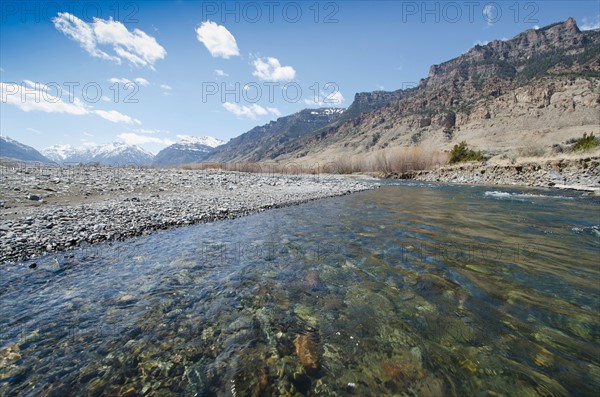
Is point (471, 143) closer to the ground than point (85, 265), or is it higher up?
higher up

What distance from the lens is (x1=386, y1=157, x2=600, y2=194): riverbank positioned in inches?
1038

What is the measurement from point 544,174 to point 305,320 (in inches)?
1539

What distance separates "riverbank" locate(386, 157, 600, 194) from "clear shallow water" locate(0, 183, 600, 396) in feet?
81.2

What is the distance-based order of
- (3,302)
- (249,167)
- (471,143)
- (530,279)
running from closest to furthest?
(3,302) → (530,279) → (249,167) → (471,143)

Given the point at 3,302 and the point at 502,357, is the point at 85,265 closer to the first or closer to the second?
the point at 3,302

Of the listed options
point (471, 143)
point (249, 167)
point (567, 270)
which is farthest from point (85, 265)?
point (471, 143)

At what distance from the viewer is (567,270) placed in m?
6.29

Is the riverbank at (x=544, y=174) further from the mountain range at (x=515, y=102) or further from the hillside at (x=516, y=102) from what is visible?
the hillside at (x=516, y=102)

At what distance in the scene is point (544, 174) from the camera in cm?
3144

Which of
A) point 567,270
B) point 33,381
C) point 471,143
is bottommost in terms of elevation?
Result: point 33,381

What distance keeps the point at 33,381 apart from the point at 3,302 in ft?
9.23

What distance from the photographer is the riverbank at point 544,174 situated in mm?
26375

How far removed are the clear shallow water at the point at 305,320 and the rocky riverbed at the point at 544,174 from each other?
81.2ft

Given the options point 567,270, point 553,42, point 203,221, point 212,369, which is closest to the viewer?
point 212,369
